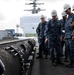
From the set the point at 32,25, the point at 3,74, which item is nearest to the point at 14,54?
the point at 3,74

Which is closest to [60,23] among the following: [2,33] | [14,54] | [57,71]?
[57,71]

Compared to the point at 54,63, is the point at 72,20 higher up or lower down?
higher up

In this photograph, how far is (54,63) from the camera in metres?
11.2

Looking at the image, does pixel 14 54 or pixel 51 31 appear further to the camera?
pixel 51 31

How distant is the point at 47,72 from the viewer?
373 inches

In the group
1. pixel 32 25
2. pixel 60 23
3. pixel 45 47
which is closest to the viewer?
pixel 60 23

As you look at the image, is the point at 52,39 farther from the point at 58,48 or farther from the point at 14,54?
the point at 14,54

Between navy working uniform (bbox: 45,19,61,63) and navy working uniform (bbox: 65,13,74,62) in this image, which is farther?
navy working uniform (bbox: 45,19,61,63)

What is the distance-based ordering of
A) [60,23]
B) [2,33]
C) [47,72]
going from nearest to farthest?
[47,72] < [60,23] < [2,33]

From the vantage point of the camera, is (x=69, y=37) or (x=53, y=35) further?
(x=53, y=35)

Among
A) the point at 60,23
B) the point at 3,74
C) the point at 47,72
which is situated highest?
the point at 60,23

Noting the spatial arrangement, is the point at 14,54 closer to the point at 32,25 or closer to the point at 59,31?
the point at 59,31

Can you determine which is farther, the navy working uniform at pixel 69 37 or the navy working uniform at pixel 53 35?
the navy working uniform at pixel 53 35

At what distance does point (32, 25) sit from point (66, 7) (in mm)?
28267
